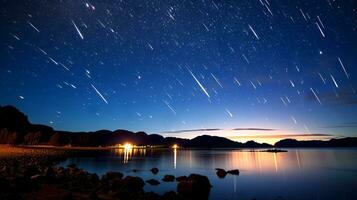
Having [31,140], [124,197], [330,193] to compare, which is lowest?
[330,193]

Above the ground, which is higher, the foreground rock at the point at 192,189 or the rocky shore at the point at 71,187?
the rocky shore at the point at 71,187

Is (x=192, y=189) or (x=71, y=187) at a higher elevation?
(x=71, y=187)

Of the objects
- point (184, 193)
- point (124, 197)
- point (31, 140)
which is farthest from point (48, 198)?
point (31, 140)

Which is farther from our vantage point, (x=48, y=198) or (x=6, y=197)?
(x=48, y=198)

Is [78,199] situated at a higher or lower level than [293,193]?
higher

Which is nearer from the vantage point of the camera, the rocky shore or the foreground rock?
the rocky shore

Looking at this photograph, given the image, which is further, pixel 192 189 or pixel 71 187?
pixel 192 189

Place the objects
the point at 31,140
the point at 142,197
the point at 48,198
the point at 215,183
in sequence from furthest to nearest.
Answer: the point at 31,140 → the point at 215,183 → the point at 142,197 → the point at 48,198

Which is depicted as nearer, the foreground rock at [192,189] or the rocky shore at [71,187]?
the rocky shore at [71,187]

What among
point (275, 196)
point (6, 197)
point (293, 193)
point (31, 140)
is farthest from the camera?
point (31, 140)

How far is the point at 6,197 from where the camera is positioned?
45.5 feet

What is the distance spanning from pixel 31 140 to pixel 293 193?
457 ft

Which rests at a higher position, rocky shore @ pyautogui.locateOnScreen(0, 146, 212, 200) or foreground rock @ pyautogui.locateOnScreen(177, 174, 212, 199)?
rocky shore @ pyautogui.locateOnScreen(0, 146, 212, 200)

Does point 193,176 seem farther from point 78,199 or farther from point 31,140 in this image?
point 31,140
